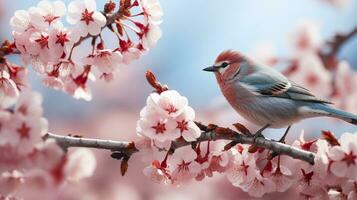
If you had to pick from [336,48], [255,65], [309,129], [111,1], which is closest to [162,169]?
[111,1]

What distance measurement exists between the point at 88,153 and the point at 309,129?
4.40 m

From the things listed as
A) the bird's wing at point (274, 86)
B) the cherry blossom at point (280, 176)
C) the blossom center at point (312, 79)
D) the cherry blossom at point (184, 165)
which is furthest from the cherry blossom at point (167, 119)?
the blossom center at point (312, 79)

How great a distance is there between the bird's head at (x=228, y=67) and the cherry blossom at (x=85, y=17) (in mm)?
1106

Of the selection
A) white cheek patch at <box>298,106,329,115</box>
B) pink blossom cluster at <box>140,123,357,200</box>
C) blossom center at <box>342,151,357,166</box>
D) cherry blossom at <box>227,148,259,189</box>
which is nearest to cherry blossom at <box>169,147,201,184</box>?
pink blossom cluster at <box>140,123,357,200</box>

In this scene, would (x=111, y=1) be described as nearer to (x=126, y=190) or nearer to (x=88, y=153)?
(x=88, y=153)

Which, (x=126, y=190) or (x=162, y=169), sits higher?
(x=162, y=169)

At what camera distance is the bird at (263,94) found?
2822 millimetres

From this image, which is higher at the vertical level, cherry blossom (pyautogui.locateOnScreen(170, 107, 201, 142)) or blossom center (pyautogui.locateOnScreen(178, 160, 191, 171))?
cherry blossom (pyautogui.locateOnScreen(170, 107, 201, 142))

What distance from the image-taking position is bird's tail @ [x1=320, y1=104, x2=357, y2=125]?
2.42 meters

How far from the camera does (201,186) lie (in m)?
5.00

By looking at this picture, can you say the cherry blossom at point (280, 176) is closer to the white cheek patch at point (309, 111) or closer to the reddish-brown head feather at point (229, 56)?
the white cheek patch at point (309, 111)

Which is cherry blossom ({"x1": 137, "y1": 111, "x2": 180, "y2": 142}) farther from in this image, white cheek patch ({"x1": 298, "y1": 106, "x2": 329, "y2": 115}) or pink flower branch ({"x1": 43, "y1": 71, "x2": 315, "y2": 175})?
white cheek patch ({"x1": 298, "y1": 106, "x2": 329, "y2": 115})

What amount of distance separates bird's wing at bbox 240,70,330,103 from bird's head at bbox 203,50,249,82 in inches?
2.1

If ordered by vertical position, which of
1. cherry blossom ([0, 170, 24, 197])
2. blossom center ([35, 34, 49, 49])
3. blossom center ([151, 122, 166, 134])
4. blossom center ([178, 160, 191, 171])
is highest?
blossom center ([35, 34, 49, 49])
